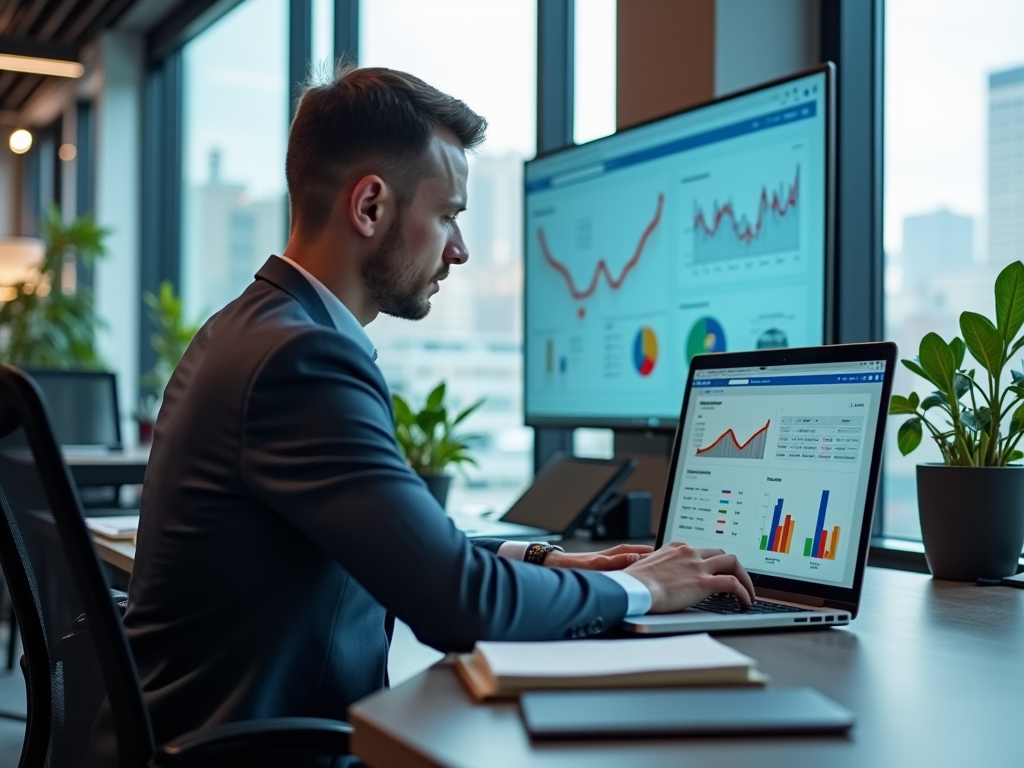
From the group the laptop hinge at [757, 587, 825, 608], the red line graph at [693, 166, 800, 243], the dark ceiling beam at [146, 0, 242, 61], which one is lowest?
the laptop hinge at [757, 587, 825, 608]

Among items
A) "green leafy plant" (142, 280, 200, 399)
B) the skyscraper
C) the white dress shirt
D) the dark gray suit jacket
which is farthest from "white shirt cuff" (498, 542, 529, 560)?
"green leafy plant" (142, 280, 200, 399)

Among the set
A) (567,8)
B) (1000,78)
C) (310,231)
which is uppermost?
(567,8)

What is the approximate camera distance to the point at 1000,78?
5.98 ft

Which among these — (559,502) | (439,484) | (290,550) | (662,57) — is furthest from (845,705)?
(662,57)

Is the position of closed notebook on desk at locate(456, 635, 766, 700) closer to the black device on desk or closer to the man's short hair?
the man's short hair

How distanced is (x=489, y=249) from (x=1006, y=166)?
1550 millimetres

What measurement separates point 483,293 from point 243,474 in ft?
6.95

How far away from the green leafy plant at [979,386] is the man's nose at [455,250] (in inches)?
25.2

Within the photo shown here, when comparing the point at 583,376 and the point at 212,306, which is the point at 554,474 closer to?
the point at 583,376

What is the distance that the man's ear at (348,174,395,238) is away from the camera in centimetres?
129

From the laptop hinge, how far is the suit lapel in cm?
62

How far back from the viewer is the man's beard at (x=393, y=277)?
132 centimetres

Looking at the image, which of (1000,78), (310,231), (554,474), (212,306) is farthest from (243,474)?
(212,306)

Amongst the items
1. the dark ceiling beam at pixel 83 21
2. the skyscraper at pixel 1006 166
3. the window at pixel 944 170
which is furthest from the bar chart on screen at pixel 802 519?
the dark ceiling beam at pixel 83 21
